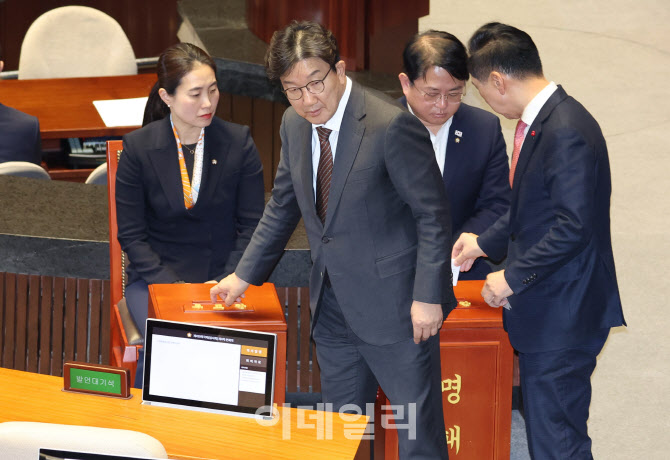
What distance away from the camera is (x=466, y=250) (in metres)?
3.24

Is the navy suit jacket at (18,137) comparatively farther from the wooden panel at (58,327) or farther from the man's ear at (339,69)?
the man's ear at (339,69)

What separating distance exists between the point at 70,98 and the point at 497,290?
3851 millimetres

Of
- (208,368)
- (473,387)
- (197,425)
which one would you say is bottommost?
(473,387)

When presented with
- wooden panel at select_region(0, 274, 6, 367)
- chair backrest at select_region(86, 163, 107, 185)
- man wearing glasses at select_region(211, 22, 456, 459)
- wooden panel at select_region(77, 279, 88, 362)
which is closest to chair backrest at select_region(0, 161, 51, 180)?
chair backrest at select_region(86, 163, 107, 185)

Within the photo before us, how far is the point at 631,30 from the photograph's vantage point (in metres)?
9.20

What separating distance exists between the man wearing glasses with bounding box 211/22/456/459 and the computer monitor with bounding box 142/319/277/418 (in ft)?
1.10

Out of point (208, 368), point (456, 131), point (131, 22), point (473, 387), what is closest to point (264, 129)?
point (131, 22)

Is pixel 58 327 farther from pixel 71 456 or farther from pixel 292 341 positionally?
pixel 71 456

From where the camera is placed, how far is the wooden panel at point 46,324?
160 inches

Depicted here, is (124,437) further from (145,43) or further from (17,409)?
(145,43)

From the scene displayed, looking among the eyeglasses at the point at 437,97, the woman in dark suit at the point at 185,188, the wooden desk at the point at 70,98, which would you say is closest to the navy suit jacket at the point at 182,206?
the woman in dark suit at the point at 185,188

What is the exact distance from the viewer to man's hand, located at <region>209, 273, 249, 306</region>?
10.4 ft

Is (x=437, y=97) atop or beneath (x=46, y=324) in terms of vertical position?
atop

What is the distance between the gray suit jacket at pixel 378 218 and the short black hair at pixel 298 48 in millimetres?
152
